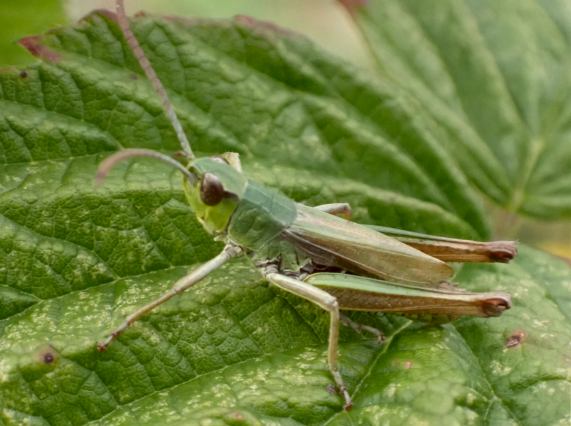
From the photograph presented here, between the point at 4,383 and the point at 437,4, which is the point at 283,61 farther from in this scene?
the point at 4,383

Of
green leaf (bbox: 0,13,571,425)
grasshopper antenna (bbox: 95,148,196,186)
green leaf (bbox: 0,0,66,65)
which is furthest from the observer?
green leaf (bbox: 0,0,66,65)

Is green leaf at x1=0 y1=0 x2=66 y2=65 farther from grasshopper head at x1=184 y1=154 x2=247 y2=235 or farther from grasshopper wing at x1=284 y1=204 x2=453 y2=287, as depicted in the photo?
grasshopper wing at x1=284 y1=204 x2=453 y2=287

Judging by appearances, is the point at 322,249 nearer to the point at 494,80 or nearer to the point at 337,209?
the point at 337,209

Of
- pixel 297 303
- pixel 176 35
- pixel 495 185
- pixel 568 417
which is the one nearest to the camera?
pixel 568 417

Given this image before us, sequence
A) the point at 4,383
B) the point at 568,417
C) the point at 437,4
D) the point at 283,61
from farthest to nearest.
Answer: the point at 437,4
the point at 283,61
the point at 568,417
the point at 4,383

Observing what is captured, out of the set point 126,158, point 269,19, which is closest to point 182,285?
point 126,158

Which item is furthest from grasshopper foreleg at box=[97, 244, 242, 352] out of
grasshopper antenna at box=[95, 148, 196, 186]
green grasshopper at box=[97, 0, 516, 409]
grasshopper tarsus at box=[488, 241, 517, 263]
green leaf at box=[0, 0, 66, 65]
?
green leaf at box=[0, 0, 66, 65]

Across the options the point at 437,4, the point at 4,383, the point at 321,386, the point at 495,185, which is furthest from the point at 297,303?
the point at 437,4

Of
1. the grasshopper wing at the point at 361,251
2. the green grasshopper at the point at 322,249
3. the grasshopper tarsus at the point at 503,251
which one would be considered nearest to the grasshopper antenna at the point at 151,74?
the green grasshopper at the point at 322,249
